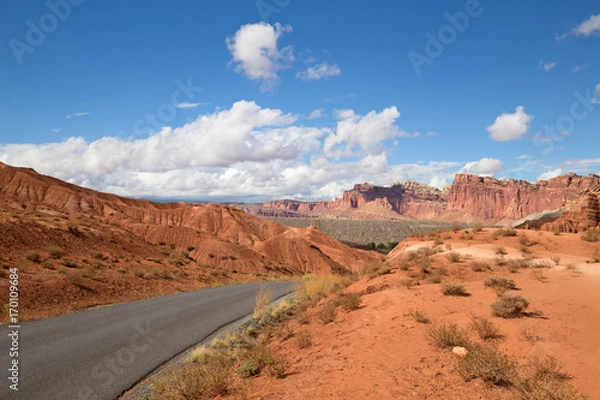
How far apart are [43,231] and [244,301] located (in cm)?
1997

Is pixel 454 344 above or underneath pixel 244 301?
above

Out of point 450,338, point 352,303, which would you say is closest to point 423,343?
point 450,338

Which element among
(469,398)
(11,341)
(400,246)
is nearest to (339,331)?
(469,398)

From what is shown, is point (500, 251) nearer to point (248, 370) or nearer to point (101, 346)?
point (248, 370)

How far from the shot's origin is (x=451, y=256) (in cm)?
1752

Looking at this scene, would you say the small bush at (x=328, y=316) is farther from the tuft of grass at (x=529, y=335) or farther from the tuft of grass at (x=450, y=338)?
the tuft of grass at (x=529, y=335)

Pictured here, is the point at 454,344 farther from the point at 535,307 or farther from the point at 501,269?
the point at 501,269

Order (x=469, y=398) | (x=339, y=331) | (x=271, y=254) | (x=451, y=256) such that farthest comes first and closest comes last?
1. (x=271, y=254)
2. (x=451, y=256)
3. (x=339, y=331)
4. (x=469, y=398)

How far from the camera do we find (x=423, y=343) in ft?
25.9

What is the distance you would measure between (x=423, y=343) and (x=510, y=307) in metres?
2.61

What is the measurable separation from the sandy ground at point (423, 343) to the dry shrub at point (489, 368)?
0.14 m

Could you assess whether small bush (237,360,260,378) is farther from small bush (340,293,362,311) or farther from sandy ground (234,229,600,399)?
small bush (340,293,362,311)

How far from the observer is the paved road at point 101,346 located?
7.10 m

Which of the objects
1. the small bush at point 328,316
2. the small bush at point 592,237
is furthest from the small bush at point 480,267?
the small bush at point 592,237
